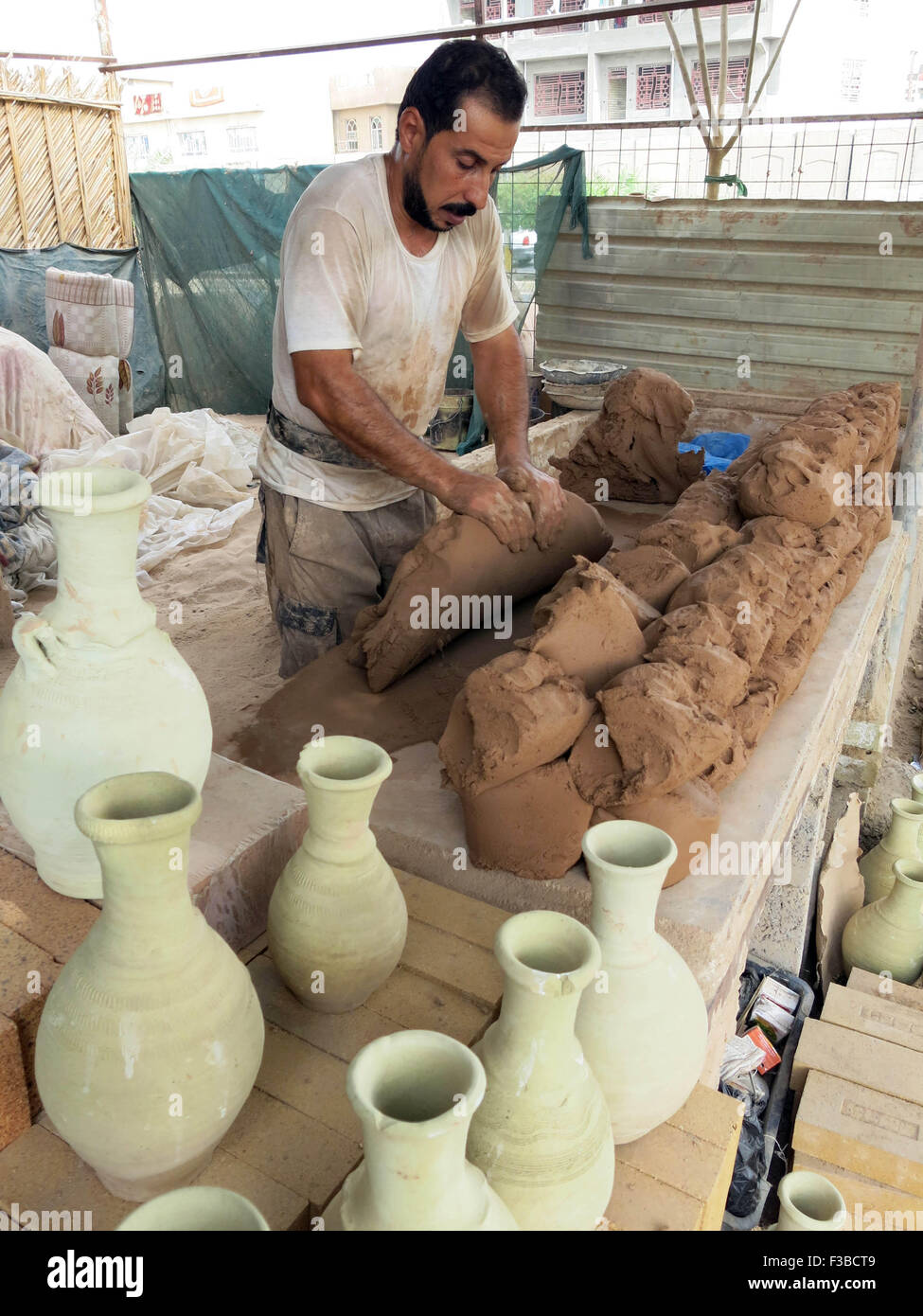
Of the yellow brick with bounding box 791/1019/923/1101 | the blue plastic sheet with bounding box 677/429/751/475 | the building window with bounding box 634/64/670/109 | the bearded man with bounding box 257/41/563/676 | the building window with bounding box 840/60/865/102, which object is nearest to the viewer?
the bearded man with bounding box 257/41/563/676

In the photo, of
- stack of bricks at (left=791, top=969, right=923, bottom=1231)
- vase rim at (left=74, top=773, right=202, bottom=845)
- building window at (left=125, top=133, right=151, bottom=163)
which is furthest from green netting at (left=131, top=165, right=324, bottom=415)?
building window at (left=125, top=133, right=151, bottom=163)

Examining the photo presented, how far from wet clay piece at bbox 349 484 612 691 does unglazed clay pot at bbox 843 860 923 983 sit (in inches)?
72.4

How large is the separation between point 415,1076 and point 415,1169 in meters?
0.11

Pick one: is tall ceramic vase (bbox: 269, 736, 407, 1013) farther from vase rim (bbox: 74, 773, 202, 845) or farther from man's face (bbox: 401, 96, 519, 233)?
man's face (bbox: 401, 96, 519, 233)

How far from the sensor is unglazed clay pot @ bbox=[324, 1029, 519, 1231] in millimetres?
922

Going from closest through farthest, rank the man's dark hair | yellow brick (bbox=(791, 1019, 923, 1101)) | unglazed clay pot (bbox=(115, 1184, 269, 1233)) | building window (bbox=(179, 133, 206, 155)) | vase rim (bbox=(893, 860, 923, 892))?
unglazed clay pot (bbox=(115, 1184, 269, 1233)), the man's dark hair, yellow brick (bbox=(791, 1019, 923, 1101)), vase rim (bbox=(893, 860, 923, 892)), building window (bbox=(179, 133, 206, 155))

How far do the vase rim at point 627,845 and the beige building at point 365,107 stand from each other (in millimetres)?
22061

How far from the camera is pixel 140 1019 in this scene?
1.17m

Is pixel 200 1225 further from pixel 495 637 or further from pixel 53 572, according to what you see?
pixel 53 572

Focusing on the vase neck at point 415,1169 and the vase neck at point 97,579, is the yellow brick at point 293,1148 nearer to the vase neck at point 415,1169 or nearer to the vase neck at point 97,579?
the vase neck at point 415,1169

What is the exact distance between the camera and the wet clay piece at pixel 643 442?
17.0 ft

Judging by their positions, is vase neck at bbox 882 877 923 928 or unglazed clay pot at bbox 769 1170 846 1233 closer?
unglazed clay pot at bbox 769 1170 846 1233
